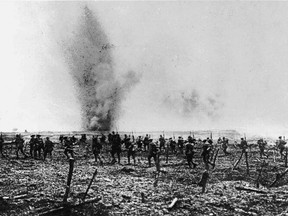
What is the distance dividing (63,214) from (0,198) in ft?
9.41

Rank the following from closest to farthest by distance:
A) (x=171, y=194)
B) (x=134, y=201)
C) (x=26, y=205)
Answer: (x=26, y=205), (x=134, y=201), (x=171, y=194)

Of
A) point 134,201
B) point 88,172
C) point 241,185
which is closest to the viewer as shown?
point 134,201

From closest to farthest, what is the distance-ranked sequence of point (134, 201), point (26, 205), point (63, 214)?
point (63, 214) → point (26, 205) → point (134, 201)

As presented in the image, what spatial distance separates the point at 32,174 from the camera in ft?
57.3

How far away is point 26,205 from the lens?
10711mm

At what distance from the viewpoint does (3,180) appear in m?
15.1

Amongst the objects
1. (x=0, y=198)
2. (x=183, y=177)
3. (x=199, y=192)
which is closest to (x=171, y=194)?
(x=199, y=192)

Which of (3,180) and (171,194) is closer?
(171,194)

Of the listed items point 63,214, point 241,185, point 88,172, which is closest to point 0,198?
point 63,214

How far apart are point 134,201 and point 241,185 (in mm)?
5997

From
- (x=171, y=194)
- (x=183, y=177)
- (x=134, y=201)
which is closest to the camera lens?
(x=134, y=201)

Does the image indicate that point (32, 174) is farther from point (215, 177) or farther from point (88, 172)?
point (215, 177)

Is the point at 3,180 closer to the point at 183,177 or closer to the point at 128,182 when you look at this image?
the point at 128,182

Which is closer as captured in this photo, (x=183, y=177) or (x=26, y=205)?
(x=26, y=205)
